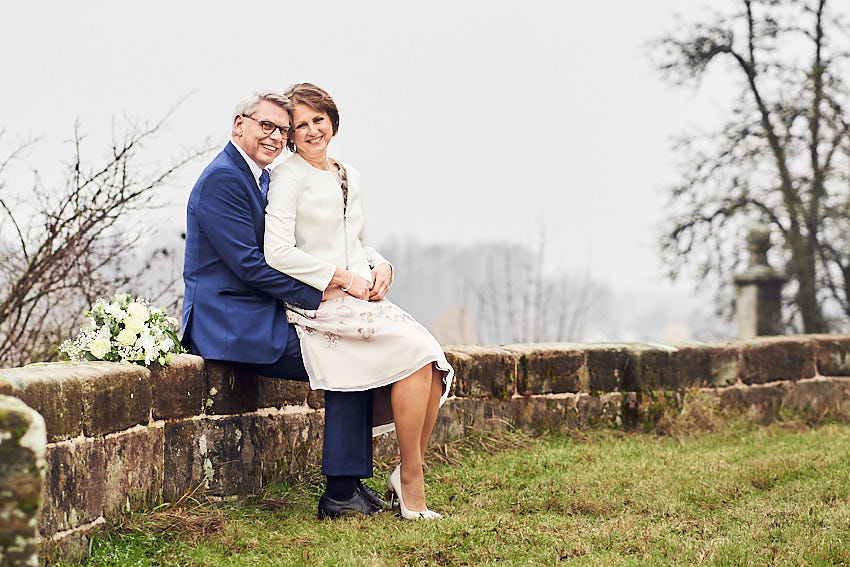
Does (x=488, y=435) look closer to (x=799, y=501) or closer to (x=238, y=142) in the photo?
(x=799, y=501)

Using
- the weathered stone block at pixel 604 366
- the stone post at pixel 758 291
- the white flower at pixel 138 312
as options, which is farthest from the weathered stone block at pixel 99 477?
the stone post at pixel 758 291

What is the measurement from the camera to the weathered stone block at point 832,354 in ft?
21.2

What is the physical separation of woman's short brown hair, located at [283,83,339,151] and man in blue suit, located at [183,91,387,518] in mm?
53

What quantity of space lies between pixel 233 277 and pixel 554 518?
1433mm

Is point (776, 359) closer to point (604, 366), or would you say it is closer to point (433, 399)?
point (604, 366)

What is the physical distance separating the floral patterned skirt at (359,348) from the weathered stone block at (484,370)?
1.36 meters

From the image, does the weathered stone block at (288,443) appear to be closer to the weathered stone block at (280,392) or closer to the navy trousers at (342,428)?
the weathered stone block at (280,392)

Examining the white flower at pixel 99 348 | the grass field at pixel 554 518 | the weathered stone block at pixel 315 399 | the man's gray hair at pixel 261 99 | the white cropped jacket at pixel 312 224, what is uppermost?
the man's gray hair at pixel 261 99

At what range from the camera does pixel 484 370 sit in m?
4.86

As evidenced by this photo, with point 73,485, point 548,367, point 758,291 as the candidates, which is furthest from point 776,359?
point 758,291

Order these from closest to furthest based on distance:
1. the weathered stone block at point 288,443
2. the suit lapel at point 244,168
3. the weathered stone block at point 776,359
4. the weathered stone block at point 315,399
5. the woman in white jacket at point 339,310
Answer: the woman in white jacket at point 339,310
the suit lapel at point 244,168
the weathered stone block at point 288,443
the weathered stone block at point 315,399
the weathered stone block at point 776,359

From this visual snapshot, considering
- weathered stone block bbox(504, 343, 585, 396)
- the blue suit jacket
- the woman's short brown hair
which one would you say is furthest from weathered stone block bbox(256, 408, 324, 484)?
weathered stone block bbox(504, 343, 585, 396)

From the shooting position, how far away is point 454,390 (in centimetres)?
470

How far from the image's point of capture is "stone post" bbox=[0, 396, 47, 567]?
1610mm
